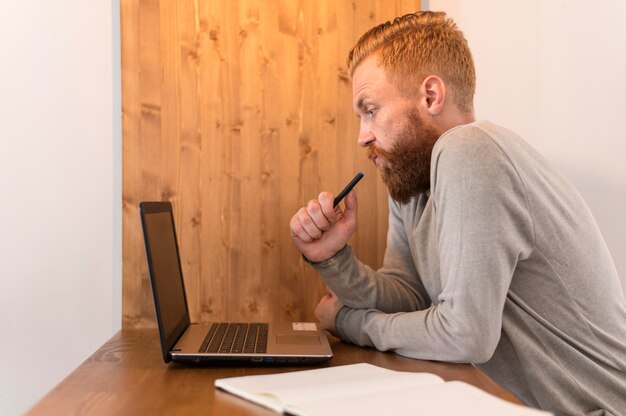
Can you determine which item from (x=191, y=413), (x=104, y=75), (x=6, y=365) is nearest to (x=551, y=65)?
(x=104, y=75)

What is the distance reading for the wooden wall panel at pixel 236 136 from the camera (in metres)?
1.60

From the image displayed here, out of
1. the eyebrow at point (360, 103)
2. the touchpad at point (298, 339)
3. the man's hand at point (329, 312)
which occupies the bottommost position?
the touchpad at point (298, 339)

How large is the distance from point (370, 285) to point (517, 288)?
29 cm

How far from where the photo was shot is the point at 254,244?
5.32 feet

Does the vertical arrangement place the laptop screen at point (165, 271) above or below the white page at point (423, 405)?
above

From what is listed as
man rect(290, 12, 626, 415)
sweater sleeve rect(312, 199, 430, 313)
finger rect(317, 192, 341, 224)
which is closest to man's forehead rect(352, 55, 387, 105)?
man rect(290, 12, 626, 415)

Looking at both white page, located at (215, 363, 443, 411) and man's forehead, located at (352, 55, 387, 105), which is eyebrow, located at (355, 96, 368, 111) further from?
white page, located at (215, 363, 443, 411)

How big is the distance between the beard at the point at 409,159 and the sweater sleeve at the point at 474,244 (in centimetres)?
21

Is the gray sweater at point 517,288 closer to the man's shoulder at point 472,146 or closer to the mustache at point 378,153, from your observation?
the man's shoulder at point 472,146

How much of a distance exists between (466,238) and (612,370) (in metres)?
0.37

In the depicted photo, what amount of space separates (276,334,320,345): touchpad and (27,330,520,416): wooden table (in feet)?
0.15

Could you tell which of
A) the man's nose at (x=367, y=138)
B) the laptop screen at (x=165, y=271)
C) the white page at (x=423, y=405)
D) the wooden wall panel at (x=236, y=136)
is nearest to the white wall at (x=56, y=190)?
the wooden wall panel at (x=236, y=136)

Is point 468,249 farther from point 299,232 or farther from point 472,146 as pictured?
point 299,232

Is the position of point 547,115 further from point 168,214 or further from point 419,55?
point 168,214
